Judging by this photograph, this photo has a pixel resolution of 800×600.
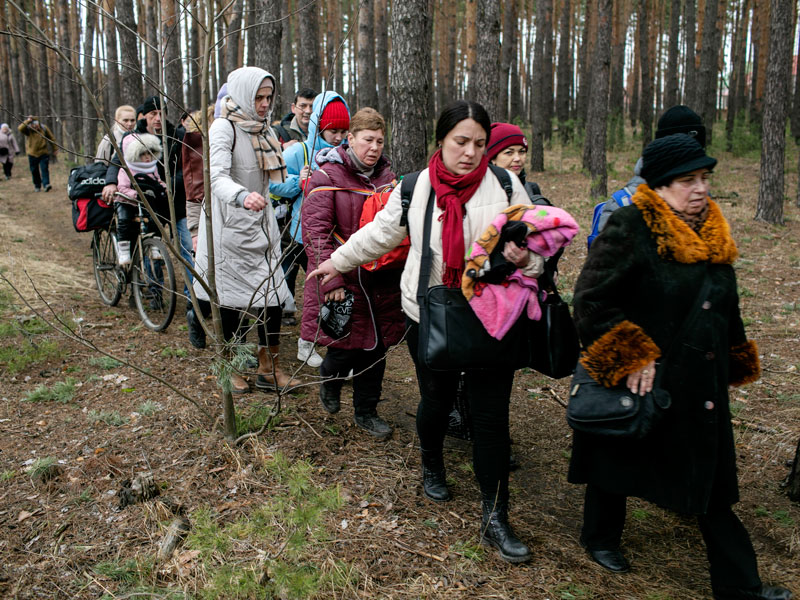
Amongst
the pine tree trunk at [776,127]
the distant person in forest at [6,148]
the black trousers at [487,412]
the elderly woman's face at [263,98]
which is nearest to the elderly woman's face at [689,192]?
the black trousers at [487,412]

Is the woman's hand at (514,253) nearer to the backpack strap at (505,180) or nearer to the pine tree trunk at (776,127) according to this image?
the backpack strap at (505,180)

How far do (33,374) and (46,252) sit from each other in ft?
18.6

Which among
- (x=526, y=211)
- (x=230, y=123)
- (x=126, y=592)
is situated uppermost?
(x=230, y=123)

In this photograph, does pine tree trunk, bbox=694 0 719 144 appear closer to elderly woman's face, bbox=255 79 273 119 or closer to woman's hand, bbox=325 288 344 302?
elderly woman's face, bbox=255 79 273 119

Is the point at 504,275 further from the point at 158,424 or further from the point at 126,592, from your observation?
the point at 158,424

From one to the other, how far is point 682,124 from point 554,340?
64.7 inches

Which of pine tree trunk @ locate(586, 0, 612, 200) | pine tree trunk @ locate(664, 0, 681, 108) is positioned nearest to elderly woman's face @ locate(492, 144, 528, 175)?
pine tree trunk @ locate(586, 0, 612, 200)

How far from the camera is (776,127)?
10672 millimetres

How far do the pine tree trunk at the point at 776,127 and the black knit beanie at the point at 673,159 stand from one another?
9450 mm

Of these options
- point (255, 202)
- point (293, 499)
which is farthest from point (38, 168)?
point (293, 499)

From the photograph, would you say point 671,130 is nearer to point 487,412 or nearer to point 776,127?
point 487,412

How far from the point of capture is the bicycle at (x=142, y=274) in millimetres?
6316

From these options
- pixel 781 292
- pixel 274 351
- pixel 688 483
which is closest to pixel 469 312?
pixel 688 483

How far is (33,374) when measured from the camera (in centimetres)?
511
